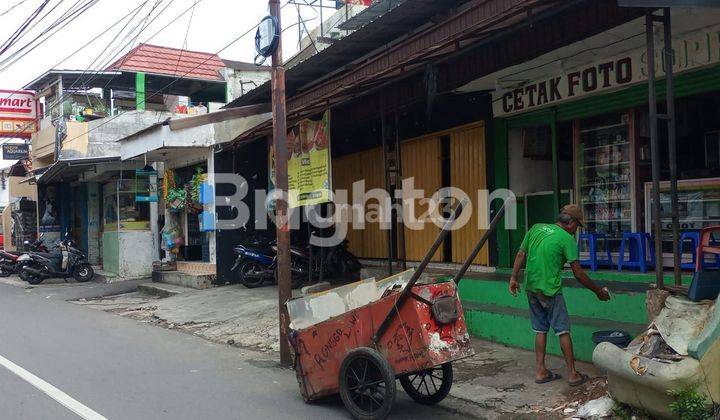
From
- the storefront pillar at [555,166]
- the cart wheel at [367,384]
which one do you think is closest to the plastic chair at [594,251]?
the storefront pillar at [555,166]

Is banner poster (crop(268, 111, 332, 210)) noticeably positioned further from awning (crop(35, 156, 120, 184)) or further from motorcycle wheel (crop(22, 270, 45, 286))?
motorcycle wheel (crop(22, 270, 45, 286))

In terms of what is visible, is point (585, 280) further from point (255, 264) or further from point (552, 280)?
point (255, 264)

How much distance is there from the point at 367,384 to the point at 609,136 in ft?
18.0

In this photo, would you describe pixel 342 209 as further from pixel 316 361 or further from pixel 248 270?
pixel 316 361

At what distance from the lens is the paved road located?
5.54m

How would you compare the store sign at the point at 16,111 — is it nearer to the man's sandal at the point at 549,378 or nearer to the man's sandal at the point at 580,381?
the man's sandal at the point at 549,378

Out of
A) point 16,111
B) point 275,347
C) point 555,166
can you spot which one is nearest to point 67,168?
point 16,111

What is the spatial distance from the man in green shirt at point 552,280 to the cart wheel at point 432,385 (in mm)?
972

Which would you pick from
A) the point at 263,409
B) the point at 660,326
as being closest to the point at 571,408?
the point at 660,326

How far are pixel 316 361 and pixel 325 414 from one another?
1.54ft

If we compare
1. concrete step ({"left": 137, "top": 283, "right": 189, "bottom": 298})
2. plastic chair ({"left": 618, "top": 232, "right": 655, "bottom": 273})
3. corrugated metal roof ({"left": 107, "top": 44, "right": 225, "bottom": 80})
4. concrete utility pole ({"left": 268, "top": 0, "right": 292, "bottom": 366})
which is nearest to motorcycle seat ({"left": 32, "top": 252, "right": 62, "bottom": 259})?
concrete step ({"left": 137, "top": 283, "right": 189, "bottom": 298})

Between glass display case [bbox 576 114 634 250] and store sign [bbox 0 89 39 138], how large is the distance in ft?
73.2

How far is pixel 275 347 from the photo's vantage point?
8.66m

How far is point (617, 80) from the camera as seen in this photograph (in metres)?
7.73
